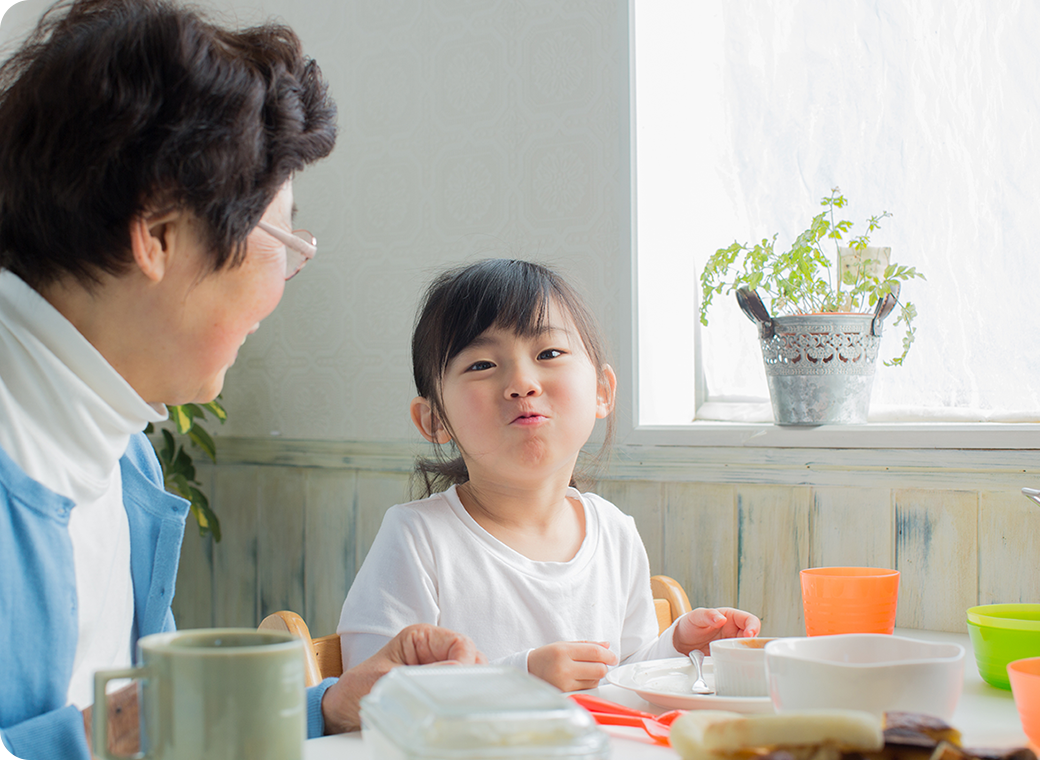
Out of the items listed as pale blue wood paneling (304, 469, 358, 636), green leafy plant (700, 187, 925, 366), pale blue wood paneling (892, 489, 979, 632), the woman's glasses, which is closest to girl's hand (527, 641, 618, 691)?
the woman's glasses

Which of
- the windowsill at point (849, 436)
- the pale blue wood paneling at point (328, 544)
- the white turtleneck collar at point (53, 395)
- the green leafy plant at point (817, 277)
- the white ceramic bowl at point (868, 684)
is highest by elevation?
the green leafy plant at point (817, 277)

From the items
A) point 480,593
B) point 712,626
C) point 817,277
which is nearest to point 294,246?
point 480,593

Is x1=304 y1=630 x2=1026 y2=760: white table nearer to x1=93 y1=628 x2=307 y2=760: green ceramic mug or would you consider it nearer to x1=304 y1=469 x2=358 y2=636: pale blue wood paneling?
x1=93 y1=628 x2=307 y2=760: green ceramic mug

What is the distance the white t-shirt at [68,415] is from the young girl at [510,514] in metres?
0.33

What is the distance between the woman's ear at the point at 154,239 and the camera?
78 centimetres

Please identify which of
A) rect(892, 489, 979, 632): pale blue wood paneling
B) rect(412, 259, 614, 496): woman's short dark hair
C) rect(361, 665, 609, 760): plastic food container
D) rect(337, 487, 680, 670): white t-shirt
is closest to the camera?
rect(361, 665, 609, 760): plastic food container

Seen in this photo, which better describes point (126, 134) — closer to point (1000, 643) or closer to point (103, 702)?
point (103, 702)

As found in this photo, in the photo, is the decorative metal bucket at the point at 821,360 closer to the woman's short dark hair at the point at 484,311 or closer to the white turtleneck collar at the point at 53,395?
the woman's short dark hair at the point at 484,311

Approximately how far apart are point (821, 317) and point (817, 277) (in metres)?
0.16

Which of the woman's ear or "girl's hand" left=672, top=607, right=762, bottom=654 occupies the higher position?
the woman's ear

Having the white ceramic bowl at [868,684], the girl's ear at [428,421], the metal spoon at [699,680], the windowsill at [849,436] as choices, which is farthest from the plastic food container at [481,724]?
the windowsill at [849,436]

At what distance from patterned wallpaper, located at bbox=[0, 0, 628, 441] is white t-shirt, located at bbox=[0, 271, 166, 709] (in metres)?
1.02

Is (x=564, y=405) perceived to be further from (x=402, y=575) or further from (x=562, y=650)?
(x=562, y=650)

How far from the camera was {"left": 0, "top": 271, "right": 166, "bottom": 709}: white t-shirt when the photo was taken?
76 centimetres
